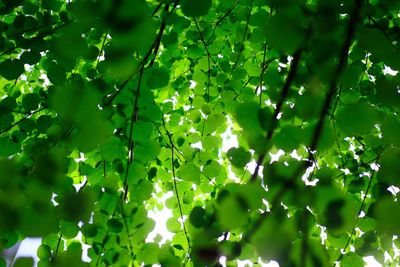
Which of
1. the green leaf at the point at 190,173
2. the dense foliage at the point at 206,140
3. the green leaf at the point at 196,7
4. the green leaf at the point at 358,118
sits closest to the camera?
the dense foliage at the point at 206,140

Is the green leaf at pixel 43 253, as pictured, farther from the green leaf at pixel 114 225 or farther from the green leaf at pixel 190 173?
the green leaf at pixel 190 173

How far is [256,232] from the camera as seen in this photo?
79 cm

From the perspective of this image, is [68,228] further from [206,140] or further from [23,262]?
[206,140]

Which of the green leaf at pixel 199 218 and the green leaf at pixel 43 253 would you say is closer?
the green leaf at pixel 199 218

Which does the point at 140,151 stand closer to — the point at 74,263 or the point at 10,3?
the point at 74,263

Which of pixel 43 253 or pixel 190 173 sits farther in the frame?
pixel 190 173

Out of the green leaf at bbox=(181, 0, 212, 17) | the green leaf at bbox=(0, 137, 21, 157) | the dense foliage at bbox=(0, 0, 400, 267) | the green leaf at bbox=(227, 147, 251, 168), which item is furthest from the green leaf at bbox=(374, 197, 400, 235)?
the green leaf at bbox=(0, 137, 21, 157)

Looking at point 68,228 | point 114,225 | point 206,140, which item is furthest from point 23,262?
point 206,140

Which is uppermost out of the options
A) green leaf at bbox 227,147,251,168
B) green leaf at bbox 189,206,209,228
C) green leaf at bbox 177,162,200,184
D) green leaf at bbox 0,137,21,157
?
green leaf at bbox 0,137,21,157

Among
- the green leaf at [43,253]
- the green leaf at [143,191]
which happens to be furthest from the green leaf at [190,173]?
the green leaf at [43,253]

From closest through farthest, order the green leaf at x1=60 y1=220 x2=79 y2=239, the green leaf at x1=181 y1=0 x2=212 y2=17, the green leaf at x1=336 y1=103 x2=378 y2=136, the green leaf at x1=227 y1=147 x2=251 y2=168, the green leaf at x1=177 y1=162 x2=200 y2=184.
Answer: the green leaf at x1=336 y1=103 x2=378 y2=136 < the green leaf at x1=181 y1=0 x2=212 y2=17 < the green leaf at x1=227 y1=147 x2=251 y2=168 < the green leaf at x1=60 y1=220 x2=79 y2=239 < the green leaf at x1=177 y1=162 x2=200 y2=184

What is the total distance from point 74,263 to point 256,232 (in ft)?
1.21

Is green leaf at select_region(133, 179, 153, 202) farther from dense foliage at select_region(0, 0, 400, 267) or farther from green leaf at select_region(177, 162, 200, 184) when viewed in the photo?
green leaf at select_region(177, 162, 200, 184)

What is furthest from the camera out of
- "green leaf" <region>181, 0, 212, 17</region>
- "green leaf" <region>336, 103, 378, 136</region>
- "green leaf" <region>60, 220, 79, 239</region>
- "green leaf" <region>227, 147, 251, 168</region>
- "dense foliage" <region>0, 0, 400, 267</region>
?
"green leaf" <region>60, 220, 79, 239</region>
